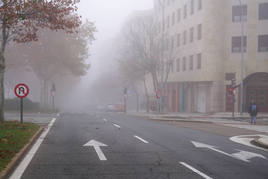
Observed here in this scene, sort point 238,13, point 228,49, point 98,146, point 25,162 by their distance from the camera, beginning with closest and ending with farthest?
point 25,162, point 98,146, point 238,13, point 228,49

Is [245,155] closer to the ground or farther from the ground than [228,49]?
closer to the ground

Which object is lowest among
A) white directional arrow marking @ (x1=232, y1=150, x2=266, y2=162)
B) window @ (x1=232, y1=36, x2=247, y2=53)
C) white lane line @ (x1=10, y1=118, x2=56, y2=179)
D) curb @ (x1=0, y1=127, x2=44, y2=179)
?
white directional arrow marking @ (x1=232, y1=150, x2=266, y2=162)

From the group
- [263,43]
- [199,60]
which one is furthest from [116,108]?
[263,43]

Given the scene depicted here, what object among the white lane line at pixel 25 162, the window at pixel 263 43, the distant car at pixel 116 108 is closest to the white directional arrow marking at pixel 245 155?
the white lane line at pixel 25 162

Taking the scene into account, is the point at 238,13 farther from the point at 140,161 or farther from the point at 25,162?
the point at 25,162

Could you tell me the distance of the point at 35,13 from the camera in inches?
615

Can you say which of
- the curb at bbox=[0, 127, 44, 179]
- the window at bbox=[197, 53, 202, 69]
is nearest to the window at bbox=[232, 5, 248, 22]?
the window at bbox=[197, 53, 202, 69]

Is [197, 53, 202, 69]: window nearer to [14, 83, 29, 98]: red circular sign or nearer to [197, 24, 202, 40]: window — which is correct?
[197, 24, 202, 40]: window

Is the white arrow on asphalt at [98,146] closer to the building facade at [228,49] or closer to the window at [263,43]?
the building facade at [228,49]

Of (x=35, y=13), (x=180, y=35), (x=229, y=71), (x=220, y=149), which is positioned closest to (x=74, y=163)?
(x=220, y=149)

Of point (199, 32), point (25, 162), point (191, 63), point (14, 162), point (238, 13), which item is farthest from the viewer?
point (191, 63)

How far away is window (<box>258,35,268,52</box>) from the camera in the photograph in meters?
38.7

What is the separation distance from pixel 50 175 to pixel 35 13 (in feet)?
33.3

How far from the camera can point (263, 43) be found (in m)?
38.8
